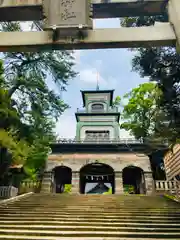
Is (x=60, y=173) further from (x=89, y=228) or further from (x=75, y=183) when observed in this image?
(x=89, y=228)

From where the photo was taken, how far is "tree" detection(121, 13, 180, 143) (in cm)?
684

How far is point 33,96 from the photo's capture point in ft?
44.9

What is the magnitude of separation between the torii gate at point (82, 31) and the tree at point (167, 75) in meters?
2.95

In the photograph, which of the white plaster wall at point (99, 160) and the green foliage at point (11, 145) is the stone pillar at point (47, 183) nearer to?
the white plaster wall at point (99, 160)

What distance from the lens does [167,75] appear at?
6.98 m

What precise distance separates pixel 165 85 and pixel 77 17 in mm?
4191

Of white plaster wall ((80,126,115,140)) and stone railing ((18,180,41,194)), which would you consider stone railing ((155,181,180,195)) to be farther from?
stone railing ((18,180,41,194))

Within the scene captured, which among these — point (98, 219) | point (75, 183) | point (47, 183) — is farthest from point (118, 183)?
point (98, 219)

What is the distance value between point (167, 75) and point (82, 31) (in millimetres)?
4021

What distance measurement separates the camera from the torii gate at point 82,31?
3.83 metres

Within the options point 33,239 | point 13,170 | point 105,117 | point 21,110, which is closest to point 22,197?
point 13,170

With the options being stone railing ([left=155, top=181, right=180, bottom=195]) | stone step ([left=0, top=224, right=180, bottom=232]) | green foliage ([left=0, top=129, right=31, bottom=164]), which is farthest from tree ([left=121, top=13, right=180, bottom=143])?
stone railing ([left=155, top=181, right=180, bottom=195])

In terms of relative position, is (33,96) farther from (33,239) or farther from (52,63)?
(33,239)

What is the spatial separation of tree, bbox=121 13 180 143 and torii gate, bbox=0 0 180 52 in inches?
116
